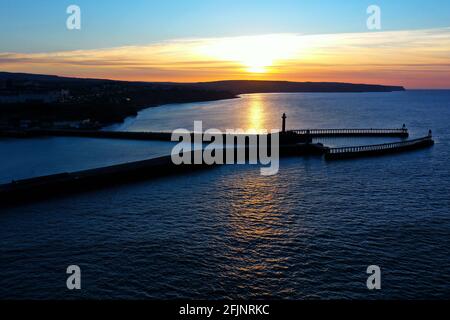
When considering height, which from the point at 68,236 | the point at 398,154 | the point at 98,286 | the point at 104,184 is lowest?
the point at 98,286

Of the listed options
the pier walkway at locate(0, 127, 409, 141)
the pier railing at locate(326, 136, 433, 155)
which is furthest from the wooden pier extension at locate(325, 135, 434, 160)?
the pier walkway at locate(0, 127, 409, 141)

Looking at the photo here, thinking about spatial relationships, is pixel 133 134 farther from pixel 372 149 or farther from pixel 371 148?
pixel 372 149

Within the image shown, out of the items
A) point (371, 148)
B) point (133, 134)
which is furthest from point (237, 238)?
point (133, 134)

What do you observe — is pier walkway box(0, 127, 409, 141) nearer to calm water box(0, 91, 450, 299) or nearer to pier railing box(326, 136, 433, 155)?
pier railing box(326, 136, 433, 155)

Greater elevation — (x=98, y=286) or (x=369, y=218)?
(x=369, y=218)

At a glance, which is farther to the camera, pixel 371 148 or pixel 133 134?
pixel 133 134

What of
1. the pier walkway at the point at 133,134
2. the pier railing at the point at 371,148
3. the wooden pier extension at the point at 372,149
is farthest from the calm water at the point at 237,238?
the pier walkway at the point at 133,134

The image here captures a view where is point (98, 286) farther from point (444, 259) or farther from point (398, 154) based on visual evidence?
point (398, 154)
